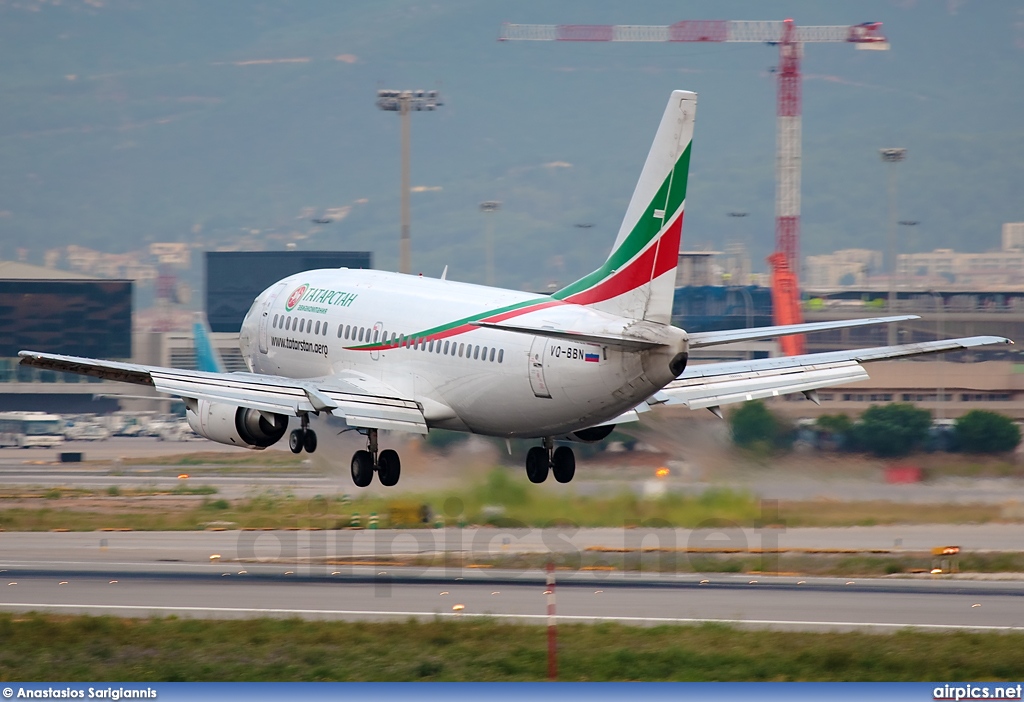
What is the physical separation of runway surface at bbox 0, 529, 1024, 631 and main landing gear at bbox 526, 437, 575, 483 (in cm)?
296

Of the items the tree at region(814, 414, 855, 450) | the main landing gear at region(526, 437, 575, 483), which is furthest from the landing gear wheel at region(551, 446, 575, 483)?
the tree at region(814, 414, 855, 450)

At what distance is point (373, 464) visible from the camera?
42.1 meters

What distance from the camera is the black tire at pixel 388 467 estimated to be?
42125 mm

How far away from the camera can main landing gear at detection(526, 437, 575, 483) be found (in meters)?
42.8

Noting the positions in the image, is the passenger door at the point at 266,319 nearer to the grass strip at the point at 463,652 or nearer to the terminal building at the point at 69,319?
the grass strip at the point at 463,652

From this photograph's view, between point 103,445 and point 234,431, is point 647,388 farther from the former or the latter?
point 103,445

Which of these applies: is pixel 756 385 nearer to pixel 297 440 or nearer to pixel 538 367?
pixel 538 367

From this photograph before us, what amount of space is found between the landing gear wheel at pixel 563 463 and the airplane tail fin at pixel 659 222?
8.00 metres

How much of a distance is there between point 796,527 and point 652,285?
18.0m

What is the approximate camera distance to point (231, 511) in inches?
2466

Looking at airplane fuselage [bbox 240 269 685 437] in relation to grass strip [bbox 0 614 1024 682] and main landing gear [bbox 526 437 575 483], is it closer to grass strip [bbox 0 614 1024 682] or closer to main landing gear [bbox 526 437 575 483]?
main landing gear [bbox 526 437 575 483]

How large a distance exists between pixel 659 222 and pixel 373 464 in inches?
470

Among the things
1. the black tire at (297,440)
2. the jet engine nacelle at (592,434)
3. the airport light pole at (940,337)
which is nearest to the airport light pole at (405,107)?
the airport light pole at (940,337)

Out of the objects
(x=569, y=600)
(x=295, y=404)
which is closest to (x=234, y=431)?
(x=295, y=404)
